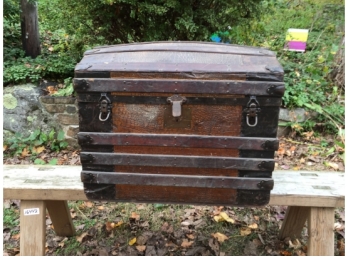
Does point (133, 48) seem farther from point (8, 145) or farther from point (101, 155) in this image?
point (8, 145)

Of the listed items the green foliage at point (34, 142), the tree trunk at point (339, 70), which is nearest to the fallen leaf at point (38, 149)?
the green foliage at point (34, 142)

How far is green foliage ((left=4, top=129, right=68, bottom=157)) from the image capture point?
3.76 m

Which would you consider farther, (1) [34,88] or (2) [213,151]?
(1) [34,88]

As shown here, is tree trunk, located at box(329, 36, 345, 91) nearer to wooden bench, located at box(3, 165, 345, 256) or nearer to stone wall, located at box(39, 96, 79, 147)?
wooden bench, located at box(3, 165, 345, 256)

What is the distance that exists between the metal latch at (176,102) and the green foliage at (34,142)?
99.0 inches

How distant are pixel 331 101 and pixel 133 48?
278cm

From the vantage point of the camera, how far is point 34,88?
3875 mm

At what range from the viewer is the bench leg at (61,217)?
2.35m

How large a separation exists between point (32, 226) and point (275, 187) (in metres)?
1.30

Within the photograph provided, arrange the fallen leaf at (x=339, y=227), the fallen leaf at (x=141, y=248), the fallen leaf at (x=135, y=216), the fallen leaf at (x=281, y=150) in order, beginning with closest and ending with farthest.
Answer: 1. the fallen leaf at (x=141, y=248)
2. the fallen leaf at (x=339, y=227)
3. the fallen leaf at (x=135, y=216)
4. the fallen leaf at (x=281, y=150)

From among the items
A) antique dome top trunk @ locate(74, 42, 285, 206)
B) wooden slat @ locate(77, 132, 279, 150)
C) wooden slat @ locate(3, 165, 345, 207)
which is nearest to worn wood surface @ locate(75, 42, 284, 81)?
antique dome top trunk @ locate(74, 42, 285, 206)

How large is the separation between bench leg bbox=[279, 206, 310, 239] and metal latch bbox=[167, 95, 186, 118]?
48.3 inches

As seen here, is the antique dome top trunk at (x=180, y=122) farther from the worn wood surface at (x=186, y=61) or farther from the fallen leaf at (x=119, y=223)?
the fallen leaf at (x=119, y=223)

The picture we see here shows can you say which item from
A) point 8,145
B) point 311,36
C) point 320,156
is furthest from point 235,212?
point 311,36
